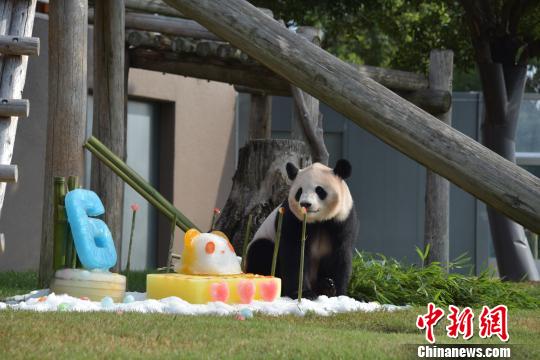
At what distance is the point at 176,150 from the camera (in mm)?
13305

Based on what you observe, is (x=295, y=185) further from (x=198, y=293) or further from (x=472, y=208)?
(x=472, y=208)

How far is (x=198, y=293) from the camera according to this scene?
222 inches

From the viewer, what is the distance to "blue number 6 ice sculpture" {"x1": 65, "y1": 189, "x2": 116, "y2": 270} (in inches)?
227

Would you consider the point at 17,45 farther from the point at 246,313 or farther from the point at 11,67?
the point at 246,313

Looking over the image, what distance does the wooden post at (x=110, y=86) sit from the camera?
7.66m

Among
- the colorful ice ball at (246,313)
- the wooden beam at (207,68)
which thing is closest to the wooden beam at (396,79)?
the wooden beam at (207,68)

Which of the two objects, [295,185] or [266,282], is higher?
[295,185]

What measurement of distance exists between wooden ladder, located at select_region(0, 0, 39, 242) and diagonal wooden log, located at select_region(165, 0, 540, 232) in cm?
131

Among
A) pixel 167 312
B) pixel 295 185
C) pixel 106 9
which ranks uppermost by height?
pixel 106 9

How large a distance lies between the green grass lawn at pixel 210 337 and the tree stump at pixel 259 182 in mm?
2985

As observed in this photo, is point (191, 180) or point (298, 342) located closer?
point (298, 342)

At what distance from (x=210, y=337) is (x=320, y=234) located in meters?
2.26

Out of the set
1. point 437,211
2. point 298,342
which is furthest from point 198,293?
point 437,211

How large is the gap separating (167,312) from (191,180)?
27.6 feet
